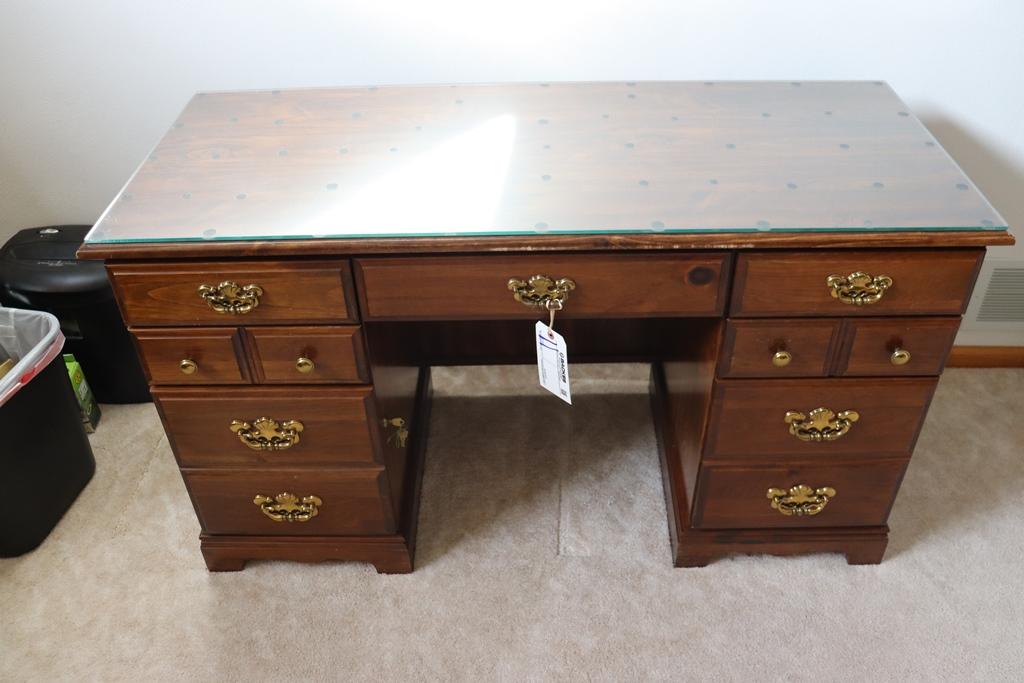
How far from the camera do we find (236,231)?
1066mm

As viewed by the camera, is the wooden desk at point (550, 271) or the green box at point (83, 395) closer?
the wooden desk at point (550, 271)

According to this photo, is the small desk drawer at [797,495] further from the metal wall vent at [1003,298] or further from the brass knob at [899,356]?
the metal wall vent at [1003,298]

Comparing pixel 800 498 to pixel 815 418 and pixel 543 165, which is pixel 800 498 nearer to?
pixel 815 418

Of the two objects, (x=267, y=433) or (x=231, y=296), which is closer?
(x=231, y=296)

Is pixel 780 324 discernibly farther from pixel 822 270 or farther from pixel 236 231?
pixel 236 231

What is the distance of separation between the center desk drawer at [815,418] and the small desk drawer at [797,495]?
34 mm

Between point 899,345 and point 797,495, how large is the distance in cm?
33

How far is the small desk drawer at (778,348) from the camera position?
1148mm

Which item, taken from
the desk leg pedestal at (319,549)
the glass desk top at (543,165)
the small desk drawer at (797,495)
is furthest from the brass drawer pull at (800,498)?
the desk leg pedestal at (319,549)

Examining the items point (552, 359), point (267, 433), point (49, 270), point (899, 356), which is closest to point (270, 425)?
point (267, 433)

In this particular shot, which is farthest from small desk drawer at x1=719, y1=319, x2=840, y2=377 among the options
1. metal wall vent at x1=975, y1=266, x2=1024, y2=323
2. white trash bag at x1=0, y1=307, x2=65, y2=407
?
white trash bag at x1=0, y1=307, x2=65, y2=407

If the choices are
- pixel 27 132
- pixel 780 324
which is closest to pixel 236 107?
pixel 27 132

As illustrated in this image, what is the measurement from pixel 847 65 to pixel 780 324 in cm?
67

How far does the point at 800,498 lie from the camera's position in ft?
4.48
